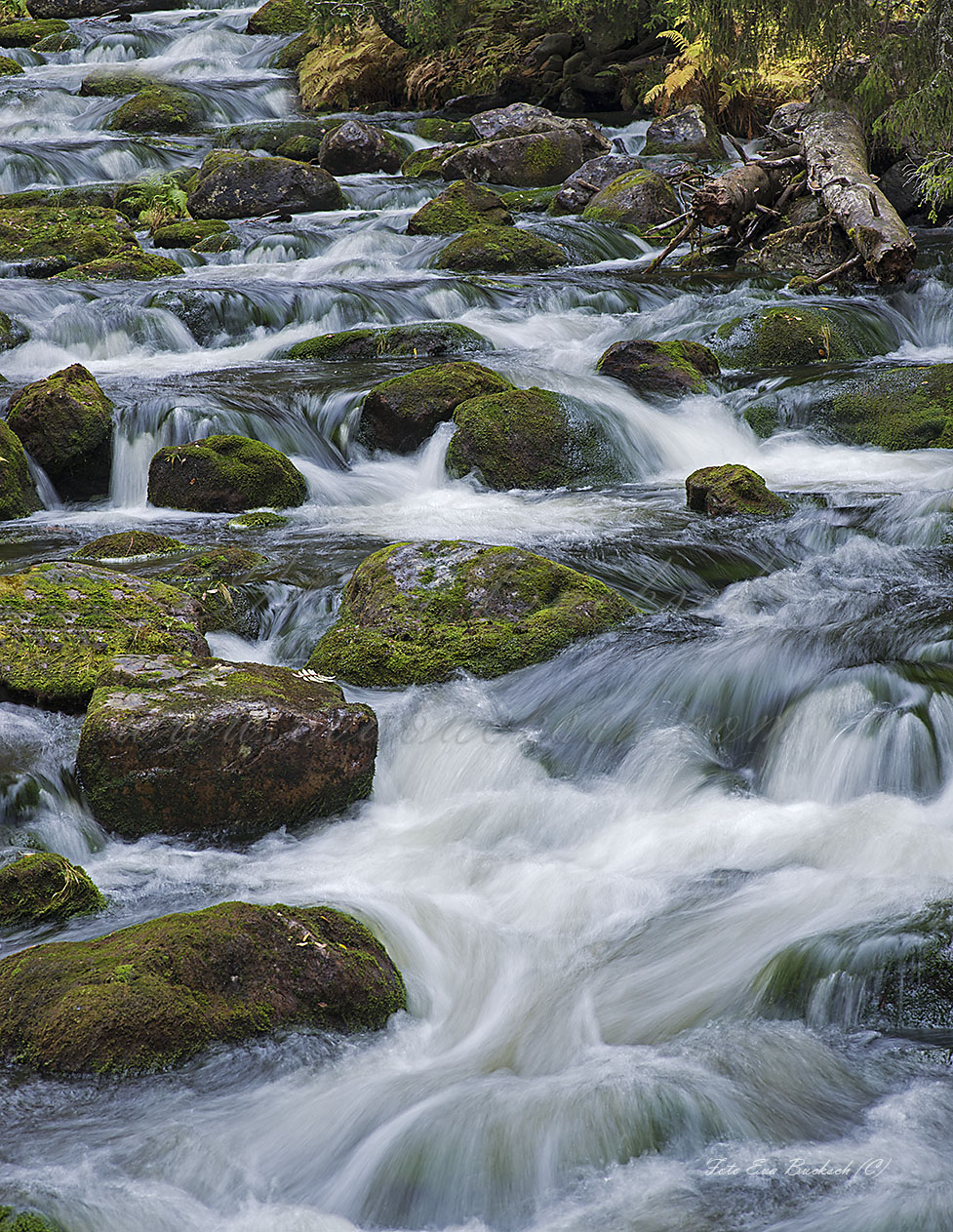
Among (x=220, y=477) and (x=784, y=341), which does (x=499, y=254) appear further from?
(x=220, y=477)

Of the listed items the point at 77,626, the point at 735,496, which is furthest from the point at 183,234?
the point at 77,626

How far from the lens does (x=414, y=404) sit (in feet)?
30.3

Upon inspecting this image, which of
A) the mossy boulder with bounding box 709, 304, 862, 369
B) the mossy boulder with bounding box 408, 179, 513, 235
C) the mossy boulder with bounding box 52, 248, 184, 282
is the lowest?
the mossy boulder with bounding box 709, 304, 862, 369

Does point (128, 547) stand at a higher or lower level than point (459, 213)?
lower

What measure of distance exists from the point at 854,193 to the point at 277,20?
22.0 metres

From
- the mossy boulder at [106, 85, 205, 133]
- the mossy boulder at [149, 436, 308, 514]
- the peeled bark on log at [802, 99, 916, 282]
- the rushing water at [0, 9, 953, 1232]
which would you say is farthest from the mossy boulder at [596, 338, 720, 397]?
the mossy boulder at [106, 85, 205, 133]

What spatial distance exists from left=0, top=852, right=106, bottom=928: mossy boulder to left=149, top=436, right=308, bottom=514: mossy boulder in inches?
184

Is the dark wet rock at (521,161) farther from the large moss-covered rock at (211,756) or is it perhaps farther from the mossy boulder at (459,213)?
the large moss-covered rock at (211,756)

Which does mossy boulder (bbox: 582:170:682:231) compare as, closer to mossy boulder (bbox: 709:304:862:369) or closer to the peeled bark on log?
the peeled bark on log

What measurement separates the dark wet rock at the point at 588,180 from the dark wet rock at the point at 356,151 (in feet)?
13.6

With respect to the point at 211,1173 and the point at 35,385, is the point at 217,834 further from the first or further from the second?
the point at 35,385

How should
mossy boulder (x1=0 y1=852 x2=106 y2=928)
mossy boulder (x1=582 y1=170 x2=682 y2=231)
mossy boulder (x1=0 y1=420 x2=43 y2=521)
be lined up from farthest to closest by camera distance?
mossy boulder (x1=582 y1=170 x2=682 y2=231), mossy boulder (x1=0 y1=420 x2=43 y2=521), mossy boulder (x1=0 y1=852 x2=106 y2=928)

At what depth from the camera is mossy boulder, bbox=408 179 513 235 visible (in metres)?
16.1

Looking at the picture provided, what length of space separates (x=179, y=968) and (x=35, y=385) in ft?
23.0
